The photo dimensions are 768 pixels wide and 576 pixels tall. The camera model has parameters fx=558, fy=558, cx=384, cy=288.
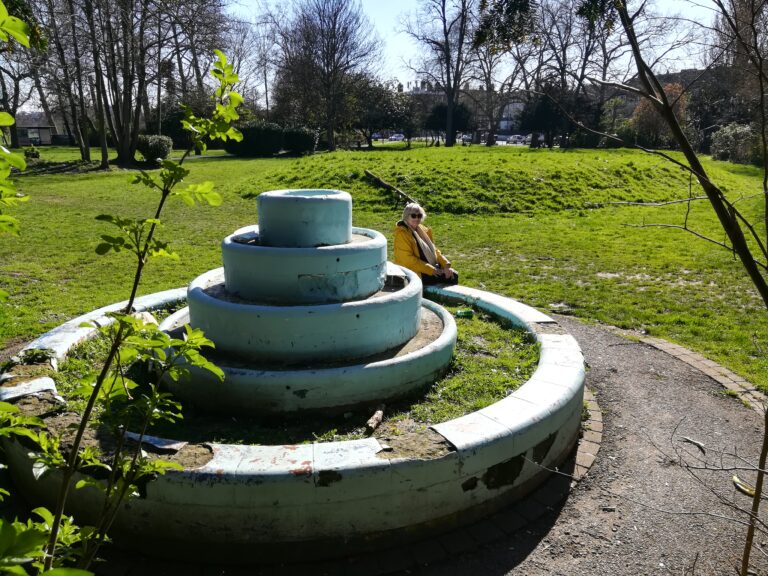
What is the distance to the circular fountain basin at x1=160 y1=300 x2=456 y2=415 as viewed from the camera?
13.4 feet

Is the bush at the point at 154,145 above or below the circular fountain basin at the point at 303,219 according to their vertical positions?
above

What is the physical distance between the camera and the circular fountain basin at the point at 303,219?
4.80m

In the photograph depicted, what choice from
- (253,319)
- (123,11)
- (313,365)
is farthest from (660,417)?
(123,11)

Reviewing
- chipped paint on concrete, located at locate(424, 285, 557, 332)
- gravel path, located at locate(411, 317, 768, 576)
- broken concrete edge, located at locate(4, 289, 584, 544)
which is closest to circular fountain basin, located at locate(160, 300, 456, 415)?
broken concrete edge, located at locate(4, 289, 584, 544)

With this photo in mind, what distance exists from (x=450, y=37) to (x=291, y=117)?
14.0 metres

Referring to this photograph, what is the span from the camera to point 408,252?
6918 mm

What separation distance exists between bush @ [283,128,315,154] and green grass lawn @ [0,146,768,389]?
13.0 m

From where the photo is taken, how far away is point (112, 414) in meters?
2.01

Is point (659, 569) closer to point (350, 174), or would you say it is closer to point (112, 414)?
point (112, 414)

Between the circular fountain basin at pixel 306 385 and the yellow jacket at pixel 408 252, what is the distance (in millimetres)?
2446

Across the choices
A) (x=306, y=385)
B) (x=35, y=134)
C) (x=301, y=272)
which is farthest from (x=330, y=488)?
(x=35, y=134)

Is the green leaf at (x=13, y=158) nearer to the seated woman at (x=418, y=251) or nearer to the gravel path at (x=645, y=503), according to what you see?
the gravel path at (x=645, y=503)

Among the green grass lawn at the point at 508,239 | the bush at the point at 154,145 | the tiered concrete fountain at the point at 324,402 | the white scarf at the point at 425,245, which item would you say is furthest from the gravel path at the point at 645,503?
the bush at the point at 154,145

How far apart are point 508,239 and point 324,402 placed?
9039mm
